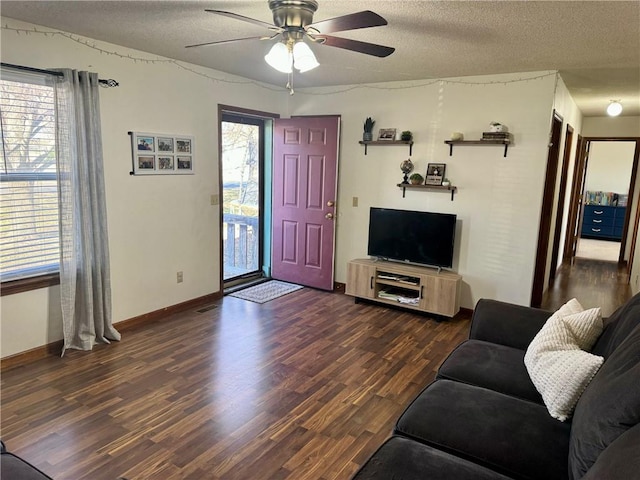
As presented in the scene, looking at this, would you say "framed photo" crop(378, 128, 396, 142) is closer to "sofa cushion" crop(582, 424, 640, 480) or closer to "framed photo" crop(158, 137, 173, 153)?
"framed photo" crop(158, 137, 173, 153)

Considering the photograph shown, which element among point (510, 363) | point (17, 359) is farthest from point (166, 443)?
point (510, 363)

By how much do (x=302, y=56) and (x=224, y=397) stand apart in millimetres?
2077

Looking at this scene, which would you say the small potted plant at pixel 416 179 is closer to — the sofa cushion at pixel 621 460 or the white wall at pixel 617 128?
the sofa cushion at pixel 621 460

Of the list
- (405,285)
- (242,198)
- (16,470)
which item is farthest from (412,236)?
(16,470)

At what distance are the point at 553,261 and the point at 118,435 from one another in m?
5.48

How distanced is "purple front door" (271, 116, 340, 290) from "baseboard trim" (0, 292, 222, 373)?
1075mm

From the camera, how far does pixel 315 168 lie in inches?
201

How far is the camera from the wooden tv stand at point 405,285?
4250 millimetres

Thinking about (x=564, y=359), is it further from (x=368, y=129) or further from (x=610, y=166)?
(x=610, y=166)

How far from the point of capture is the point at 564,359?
180 cm

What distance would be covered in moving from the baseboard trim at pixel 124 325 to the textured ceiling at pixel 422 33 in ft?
7.49

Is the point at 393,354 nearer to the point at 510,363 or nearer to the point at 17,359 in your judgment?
the point at 510,363

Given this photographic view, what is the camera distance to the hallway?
5.06 m

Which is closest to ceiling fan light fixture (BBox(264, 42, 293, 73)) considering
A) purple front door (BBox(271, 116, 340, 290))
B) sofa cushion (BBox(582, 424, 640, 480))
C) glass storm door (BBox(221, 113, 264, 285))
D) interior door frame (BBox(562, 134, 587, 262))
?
sofa cushion (BBox(582, 424, 640, 480))
